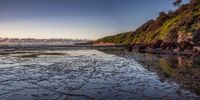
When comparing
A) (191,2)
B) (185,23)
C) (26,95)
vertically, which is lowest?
(26,95)

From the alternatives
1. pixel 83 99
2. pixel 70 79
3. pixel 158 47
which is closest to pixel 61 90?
pixel 83 99

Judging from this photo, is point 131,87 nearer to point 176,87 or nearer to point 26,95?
point 176,87

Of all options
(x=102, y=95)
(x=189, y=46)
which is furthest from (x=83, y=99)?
(x=189, y=46)

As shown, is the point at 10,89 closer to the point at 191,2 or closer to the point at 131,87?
the point at 131,87

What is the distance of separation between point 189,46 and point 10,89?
47395 mm

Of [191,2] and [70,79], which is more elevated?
[191,2]

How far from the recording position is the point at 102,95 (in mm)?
15742

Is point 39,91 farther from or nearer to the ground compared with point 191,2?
nearer to the ground

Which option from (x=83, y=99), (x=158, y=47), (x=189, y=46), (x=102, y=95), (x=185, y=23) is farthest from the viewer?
(x=185, y=23)

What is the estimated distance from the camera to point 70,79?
72.3ft

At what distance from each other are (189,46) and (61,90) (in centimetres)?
4580

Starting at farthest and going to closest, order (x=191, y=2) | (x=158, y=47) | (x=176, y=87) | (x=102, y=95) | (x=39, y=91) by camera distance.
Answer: (x=191, y=2) → (x=158, y=47) → (x=176, y=87) → (x=39, y=91) → (x=102, y=95)

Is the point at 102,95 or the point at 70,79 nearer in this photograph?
the point at 102,95

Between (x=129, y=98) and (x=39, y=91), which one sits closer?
(x=129, y=98)
